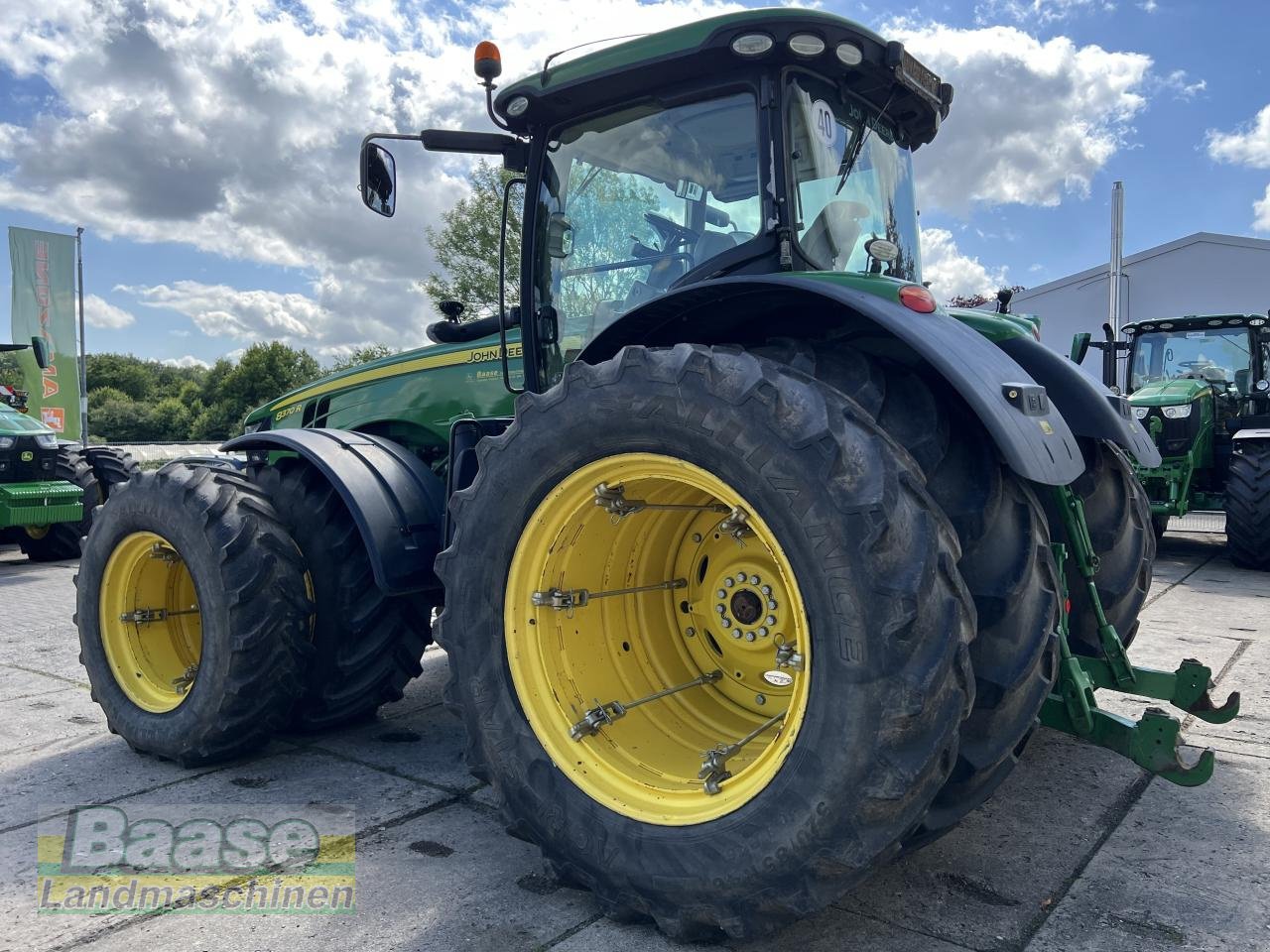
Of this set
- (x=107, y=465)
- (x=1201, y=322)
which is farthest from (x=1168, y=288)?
(x=107, y=465)

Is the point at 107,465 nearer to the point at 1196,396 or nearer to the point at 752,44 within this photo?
the point at 752,44

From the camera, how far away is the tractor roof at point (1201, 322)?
35.3 feet

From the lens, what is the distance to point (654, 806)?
2285 mm

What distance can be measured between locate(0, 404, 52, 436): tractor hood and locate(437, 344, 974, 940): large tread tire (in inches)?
402

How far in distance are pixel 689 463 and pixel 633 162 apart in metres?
1.43

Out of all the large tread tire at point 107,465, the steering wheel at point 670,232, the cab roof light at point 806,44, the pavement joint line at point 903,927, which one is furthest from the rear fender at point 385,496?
the large tread tire at point 107,465

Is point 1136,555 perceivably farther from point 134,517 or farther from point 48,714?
point 48,714

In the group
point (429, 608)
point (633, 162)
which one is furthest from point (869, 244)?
point (429, 608)

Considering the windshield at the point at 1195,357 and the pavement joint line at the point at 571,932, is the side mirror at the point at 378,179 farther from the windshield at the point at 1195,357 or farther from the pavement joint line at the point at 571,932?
the windshield at the point at 1195,357

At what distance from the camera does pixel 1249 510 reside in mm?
8500

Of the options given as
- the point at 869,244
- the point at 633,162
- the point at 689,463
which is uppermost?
the point at 633,162

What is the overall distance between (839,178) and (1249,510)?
7.43 m

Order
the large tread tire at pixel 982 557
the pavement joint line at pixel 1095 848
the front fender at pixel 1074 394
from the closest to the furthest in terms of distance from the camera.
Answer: the large tread tire at pixel 982 557 < the pavement joint line at pixel 1095 848 < the front fender at pixel 1074 394

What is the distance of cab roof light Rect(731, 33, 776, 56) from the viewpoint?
2.76 m
